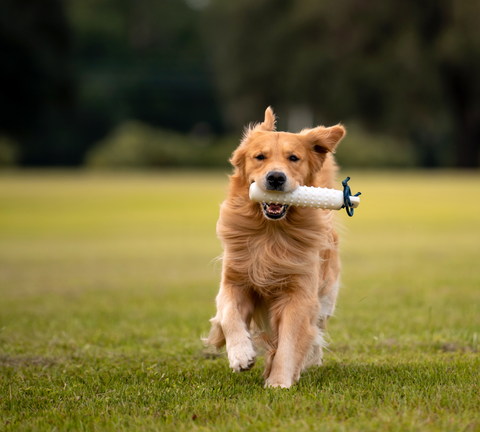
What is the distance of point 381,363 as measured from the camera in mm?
4852

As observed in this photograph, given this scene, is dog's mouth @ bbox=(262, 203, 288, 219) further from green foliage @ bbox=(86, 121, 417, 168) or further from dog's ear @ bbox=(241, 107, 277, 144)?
green foliage @ bbox=(86, 121, 417, 168)

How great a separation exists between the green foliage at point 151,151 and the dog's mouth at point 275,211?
45.0 m

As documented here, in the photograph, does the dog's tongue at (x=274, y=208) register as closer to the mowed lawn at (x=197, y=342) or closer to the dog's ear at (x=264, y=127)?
the dog's ear at (x=264, y=127)

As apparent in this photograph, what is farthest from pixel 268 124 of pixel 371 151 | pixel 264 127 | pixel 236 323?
pixel 371 151

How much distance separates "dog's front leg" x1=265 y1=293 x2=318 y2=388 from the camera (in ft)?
14.2

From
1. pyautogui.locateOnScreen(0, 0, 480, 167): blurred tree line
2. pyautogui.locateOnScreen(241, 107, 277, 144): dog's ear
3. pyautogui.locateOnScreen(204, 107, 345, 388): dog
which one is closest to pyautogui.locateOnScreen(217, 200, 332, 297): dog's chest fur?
pyautogui.locateOnScreen(204, 107, 345, 388): dog

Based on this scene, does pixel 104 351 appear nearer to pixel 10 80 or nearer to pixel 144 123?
pixel 10 80

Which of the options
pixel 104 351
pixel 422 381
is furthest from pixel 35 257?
pixel 422 381

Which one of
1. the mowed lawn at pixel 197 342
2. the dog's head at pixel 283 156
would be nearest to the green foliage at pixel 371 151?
the mowed lawn at pixel 197 342

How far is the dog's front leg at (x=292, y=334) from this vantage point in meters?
4.32

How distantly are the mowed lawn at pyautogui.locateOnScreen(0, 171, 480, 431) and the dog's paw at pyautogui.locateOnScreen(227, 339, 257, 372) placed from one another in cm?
14

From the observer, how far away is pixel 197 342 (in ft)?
19.5

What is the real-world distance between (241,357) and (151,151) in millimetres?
48475

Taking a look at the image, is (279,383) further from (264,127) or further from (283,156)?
(264,127)
